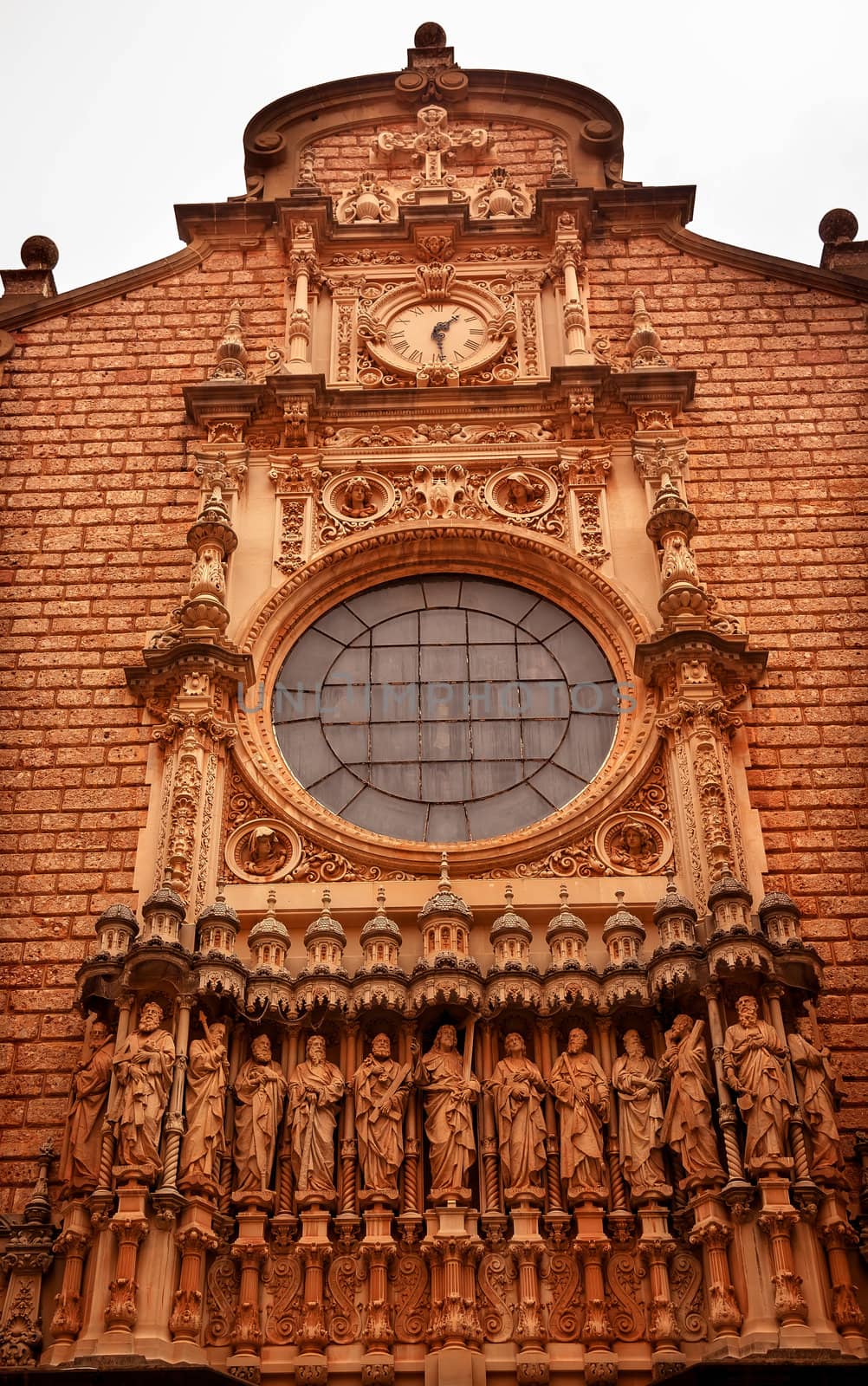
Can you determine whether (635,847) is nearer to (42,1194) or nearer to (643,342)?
(42,1194)

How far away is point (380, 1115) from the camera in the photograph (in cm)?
1164

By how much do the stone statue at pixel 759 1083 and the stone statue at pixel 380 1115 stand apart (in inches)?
86.5

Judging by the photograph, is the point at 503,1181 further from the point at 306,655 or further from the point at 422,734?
the point at 306,655

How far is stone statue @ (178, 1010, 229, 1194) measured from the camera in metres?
11.3

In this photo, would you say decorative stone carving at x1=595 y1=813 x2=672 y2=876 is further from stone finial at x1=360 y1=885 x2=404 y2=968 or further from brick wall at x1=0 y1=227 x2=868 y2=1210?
stone finial at x1=360 y1=885 x2=404 y2=968

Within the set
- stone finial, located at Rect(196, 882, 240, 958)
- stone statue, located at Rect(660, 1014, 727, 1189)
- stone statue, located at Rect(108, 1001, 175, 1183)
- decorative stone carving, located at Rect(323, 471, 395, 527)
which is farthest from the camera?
decorative stone carving, located at Rect(323, 471, 395, 527)

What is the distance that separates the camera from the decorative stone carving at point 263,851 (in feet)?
44.4

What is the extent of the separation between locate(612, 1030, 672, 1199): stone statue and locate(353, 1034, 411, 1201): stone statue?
4.80 ft

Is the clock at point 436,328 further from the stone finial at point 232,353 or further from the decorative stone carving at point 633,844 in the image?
the decorative stone carving at point 633,844

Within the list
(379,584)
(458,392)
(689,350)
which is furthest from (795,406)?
(379,584)

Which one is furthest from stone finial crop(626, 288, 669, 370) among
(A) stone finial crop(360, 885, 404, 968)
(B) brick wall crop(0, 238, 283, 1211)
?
(A) stone finial crop(360, 885, 404, 968)

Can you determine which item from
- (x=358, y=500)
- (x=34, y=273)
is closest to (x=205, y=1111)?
(x=358, y=500)

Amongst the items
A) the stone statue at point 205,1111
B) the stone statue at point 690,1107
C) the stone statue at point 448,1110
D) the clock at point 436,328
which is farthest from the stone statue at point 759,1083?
the clock at point 436,328

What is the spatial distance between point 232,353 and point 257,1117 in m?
8.16
